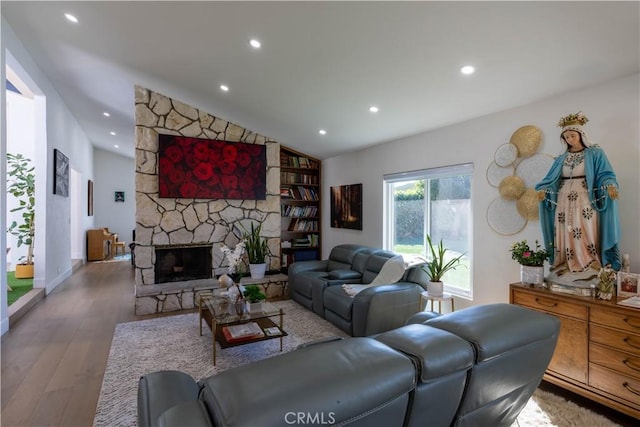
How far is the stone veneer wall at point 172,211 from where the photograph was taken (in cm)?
466

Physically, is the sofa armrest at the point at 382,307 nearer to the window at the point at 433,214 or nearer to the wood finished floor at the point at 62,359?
the window at the point at 433,214

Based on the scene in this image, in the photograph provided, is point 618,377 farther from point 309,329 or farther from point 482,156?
point 309,329

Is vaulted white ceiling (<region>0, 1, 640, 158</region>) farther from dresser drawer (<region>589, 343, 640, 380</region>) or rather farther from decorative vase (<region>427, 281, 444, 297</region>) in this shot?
dresser drawer (<region>589, 343, 640, 380</region>)

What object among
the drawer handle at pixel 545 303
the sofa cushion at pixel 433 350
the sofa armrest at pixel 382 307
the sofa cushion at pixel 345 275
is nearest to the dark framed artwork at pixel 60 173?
the sofa cushion at pixel 345 275

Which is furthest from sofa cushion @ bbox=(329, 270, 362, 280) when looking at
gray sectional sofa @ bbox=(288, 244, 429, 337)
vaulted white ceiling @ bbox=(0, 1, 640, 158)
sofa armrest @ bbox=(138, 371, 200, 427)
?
sofa armrest @ bbox=(138, 371, 200, 427)

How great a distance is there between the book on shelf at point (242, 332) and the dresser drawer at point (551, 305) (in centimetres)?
227

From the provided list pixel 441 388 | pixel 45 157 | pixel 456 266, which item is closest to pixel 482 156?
pixel 456 266

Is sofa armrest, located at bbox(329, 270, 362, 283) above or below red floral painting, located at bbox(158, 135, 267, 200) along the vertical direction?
below

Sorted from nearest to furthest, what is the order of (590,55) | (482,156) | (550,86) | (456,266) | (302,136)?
(590,55) → (550,86) → (482,156) → (456,266) → (302,136)

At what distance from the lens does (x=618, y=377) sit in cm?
213

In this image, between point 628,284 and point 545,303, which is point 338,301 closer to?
point 545,303

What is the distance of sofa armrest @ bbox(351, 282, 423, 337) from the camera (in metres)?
3.30

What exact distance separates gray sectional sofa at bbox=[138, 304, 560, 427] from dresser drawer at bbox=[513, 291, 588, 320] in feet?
4.05

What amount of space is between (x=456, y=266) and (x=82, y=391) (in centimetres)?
380
